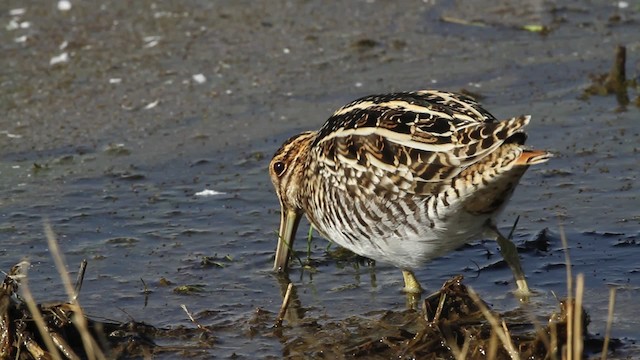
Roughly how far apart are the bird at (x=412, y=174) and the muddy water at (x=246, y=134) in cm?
44

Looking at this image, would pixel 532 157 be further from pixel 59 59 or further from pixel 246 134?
pixel 59 59

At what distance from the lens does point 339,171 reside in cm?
595

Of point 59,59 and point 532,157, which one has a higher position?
point 532,157

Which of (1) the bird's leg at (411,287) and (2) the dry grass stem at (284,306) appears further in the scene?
(1) the bird's leg at (411,287)

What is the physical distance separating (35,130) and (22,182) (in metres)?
0.80

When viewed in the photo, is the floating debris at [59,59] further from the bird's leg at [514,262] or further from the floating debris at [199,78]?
the bird's leg at [514,262]

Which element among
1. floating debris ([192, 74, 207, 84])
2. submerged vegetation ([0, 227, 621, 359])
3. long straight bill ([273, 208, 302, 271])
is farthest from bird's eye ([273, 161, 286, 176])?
floating debris ([192, 74, 207, 84])

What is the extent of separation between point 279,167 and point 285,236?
1.21 ft

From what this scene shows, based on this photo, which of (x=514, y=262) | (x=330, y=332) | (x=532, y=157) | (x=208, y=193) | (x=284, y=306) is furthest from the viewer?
(x=208, y=193)

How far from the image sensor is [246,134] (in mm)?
8617

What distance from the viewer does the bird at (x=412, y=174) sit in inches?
210

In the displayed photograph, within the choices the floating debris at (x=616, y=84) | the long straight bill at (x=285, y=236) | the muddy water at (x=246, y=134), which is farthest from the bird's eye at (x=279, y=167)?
the floating debris at (x=616, y=84)

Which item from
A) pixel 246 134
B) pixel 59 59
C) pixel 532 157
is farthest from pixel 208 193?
pixel 532 157

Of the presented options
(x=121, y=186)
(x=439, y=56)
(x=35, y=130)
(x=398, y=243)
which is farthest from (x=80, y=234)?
(x=439, y=56)
